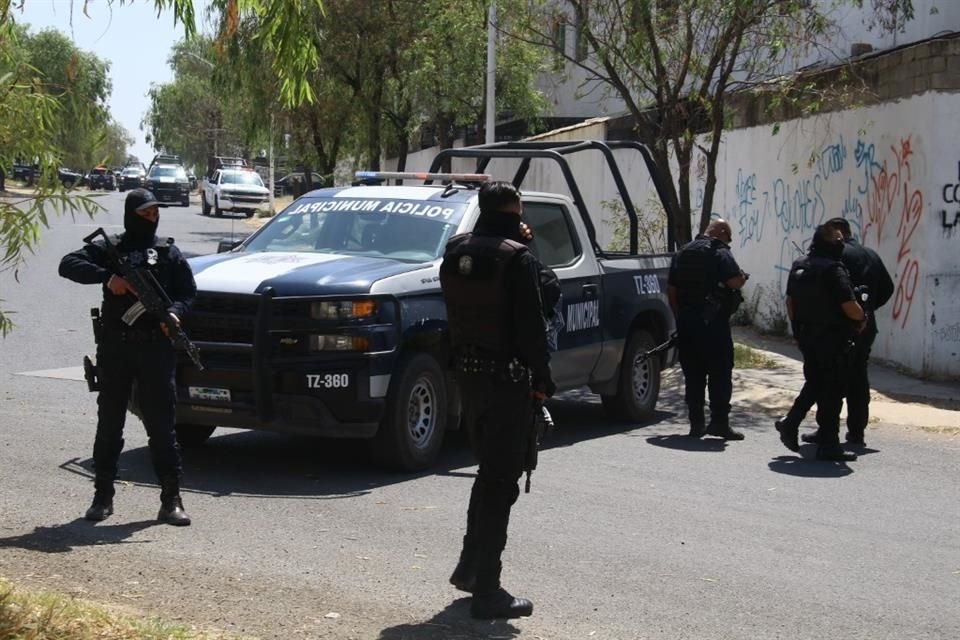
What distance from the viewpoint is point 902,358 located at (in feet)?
46.5

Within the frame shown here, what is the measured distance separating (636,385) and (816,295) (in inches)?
82.2

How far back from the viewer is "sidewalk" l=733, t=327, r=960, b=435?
1205 cm

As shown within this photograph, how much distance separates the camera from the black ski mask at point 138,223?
277 inches

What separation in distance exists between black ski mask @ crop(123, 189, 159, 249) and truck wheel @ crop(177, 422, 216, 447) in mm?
2541

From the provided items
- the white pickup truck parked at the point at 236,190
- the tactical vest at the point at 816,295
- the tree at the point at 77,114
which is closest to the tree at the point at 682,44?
the tactical vest at the point at 816,295

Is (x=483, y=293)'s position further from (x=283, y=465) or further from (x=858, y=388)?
(x=858, y=388)

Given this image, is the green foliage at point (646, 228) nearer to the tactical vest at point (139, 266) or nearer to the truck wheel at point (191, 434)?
the truck wheel at point (191, 434)

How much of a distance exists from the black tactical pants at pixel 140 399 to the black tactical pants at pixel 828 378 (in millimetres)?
5087

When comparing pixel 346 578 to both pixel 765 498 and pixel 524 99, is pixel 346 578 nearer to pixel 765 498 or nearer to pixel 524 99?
pixel 765 498

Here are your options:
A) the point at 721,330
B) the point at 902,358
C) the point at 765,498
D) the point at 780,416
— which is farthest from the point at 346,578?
the point at 902,358

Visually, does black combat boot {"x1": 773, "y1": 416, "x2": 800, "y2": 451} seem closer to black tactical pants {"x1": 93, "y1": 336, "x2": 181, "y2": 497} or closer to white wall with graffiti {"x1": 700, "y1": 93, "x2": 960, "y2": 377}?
white wall with graffiti {"x1": 700, "y1": 93, "x2": 960, "y2": 377}

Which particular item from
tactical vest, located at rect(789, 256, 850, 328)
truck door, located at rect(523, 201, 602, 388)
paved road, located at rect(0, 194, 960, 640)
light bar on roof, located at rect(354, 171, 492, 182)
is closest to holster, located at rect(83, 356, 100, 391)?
paved road, located at rect(0, 194, 960, 640)

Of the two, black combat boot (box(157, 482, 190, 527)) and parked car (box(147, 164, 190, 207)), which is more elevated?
parked car (box(147, 164, 190, 207))

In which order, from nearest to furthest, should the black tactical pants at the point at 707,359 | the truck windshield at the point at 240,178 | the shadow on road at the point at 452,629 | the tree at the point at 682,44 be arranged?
1. the shadow on road at the point at 452,629
2. the black tactical pants at the point at 707,359
3. the tree at the point at 682,44
4. the truck windshield at the point at 240,178
